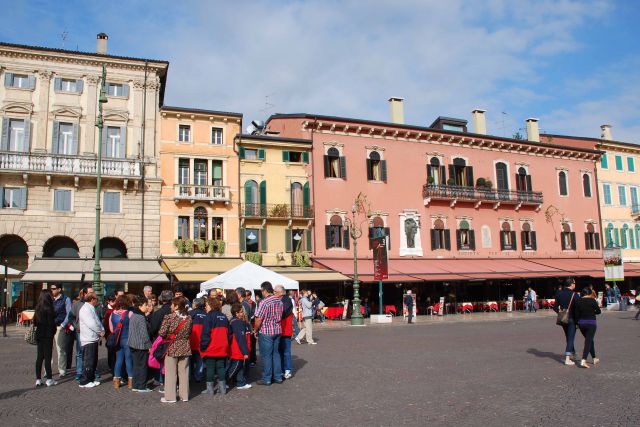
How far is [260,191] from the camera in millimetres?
33000

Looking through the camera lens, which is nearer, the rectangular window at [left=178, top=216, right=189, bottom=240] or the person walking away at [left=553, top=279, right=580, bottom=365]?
the person walking away at [left=553, top=279, right=580, bottom=365]

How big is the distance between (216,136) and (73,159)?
302 inches

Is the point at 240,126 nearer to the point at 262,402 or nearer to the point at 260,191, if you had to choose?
the point at 260,191

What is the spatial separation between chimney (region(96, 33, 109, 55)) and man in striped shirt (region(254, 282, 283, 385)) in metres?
25.3

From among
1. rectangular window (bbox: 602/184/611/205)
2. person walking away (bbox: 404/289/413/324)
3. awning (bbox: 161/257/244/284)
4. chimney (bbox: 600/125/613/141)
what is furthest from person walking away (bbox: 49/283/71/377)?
chimney (bbox: 600/125/613/141)

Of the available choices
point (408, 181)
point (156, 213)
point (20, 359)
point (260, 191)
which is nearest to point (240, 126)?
point (260, 191)

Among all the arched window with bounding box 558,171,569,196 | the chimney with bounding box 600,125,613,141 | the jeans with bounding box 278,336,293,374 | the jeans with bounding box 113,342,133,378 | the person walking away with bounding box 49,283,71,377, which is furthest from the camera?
the chimney with bounding box 600,125,613,141

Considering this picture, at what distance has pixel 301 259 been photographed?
32.9 metres

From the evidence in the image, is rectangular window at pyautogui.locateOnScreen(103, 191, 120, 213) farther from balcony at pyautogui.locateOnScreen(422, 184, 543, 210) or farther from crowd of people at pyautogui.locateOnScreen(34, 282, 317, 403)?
balcony at pyautogui.locateOnScreen(422, 184, 543, 210)

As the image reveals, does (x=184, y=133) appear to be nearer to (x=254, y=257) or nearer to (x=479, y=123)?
(x=254, y=257)

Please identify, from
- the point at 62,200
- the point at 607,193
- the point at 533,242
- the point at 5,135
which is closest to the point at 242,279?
the point at 62,200

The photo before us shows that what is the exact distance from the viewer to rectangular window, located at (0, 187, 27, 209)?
91.0ft

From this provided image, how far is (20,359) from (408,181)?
26.9 metres

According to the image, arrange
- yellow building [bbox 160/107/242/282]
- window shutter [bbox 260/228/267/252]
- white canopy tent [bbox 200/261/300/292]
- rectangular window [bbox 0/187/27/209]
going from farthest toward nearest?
window shutter [bbox 260/228/267/252] → yellow building [bbox 160/107/242/282] → rectangular window [bbox 0/187/27/209] → white canopy tent [bbox 200/261/300/292]
